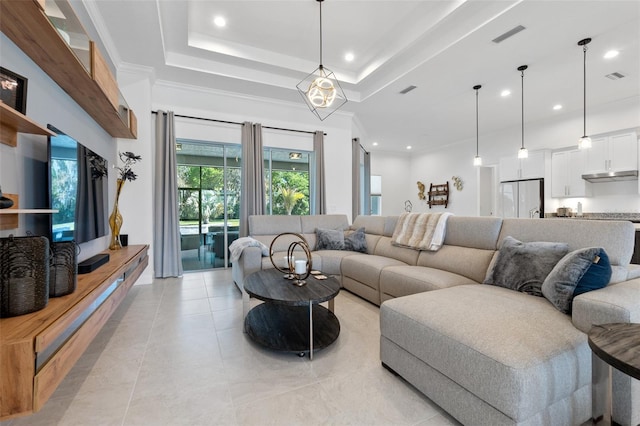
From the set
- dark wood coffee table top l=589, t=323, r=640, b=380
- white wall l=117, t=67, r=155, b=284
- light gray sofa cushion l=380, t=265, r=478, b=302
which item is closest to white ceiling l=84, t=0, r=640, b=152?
white wall l=117, t=67, r=155, b=284

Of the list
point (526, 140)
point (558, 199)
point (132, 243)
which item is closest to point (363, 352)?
point (132, 243)

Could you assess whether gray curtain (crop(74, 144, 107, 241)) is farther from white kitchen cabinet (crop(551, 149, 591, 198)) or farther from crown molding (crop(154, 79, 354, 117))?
white kitchen cabinet (crop(551, 149, 591, 198))

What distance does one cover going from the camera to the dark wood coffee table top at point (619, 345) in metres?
0.90

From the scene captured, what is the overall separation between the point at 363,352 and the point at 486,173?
6830 mm

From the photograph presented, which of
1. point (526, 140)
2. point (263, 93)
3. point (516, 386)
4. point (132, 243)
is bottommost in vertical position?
point (516, 386)

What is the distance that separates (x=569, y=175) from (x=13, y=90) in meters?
7.81

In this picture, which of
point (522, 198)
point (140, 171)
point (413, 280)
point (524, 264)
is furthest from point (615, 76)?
point (140, 171)

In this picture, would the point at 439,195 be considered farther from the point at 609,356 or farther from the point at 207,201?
the point at 609,356

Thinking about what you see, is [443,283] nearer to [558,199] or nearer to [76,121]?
[76,121]

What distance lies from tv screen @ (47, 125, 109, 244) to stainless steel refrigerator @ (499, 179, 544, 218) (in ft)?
24.0

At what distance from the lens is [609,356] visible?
0.95 meters

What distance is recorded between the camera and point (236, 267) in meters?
3.63

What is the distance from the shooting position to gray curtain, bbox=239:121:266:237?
192 inches

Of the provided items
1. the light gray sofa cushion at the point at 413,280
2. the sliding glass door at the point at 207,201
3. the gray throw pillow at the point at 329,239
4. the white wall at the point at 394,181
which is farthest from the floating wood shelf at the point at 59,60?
the white wall at the point at 394,181
